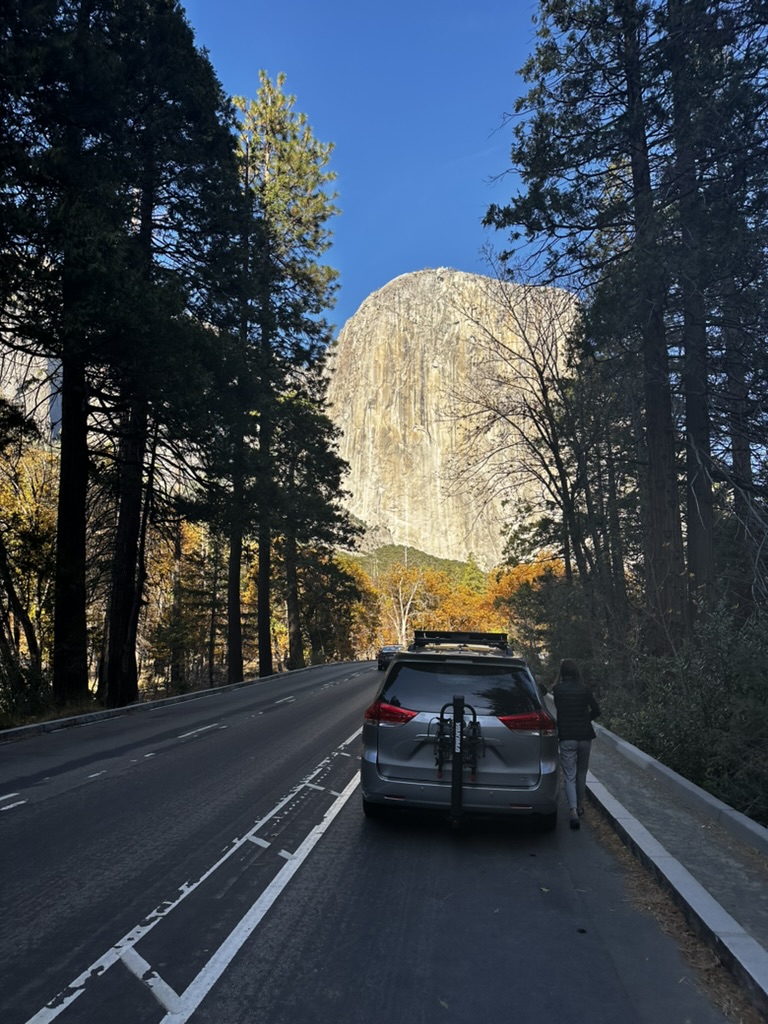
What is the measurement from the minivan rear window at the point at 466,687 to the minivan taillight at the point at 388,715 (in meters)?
0.04

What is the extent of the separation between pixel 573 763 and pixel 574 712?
524 millimetres

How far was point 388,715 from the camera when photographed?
22.3ft

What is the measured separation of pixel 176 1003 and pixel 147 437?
1623 cm

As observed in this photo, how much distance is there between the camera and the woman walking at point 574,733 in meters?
7.35

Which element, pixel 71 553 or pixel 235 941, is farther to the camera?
pixel 71 553

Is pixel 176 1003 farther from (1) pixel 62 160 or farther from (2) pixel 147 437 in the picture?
(2) pixel 147 437

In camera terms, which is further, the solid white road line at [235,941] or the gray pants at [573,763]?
the gray pants at [573,763]

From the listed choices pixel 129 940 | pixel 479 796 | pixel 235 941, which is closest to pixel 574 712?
pixel 479 796

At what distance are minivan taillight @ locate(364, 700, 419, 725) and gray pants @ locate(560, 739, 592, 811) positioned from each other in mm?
1724

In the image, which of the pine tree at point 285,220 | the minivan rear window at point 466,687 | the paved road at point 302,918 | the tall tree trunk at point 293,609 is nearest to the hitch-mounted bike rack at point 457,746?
the minivan rear window at point 466,687

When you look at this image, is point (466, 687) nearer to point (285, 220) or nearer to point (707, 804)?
point (707, 804)

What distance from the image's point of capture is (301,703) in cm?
1997

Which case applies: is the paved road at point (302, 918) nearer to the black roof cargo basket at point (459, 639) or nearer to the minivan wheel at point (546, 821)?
the minivan wheel at point (546, 821)

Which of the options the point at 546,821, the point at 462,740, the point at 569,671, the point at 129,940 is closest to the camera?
the point at 129,940
